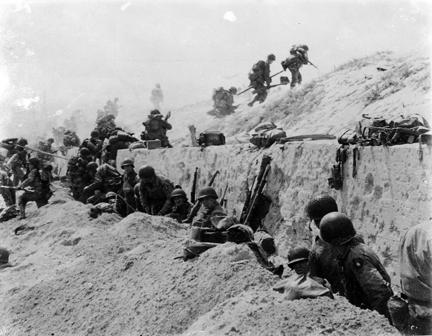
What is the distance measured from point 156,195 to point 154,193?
0.21 ft

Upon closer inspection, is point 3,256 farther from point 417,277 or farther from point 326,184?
point 417,277

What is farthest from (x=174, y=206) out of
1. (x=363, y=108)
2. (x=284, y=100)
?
(x=284, y=100)

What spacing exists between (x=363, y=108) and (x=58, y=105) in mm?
63271

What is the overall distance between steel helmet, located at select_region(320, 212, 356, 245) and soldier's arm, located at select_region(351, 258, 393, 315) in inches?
7.1

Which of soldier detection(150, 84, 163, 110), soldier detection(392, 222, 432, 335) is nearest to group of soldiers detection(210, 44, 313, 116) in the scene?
soldier detection(392, 222, 432, 335)

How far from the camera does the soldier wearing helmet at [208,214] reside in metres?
6.56

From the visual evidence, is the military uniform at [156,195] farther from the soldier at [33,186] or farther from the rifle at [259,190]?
the soldier at [33,186]

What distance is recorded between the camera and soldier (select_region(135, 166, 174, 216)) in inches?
378

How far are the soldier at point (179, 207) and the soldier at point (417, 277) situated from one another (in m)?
6.02

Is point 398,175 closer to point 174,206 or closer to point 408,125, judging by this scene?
point 408,125

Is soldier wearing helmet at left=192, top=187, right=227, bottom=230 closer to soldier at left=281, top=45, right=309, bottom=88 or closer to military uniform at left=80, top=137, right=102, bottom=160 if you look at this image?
military uniform at left=80, top=137, right=102, bottom=160

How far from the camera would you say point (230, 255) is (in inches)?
205

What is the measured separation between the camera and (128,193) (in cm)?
1073

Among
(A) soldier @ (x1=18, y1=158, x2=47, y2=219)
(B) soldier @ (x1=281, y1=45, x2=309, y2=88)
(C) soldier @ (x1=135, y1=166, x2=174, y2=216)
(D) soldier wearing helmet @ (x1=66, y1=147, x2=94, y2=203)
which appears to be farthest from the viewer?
(B) soldier @ (x1=281, y1=45, x2=309, y2=88)
